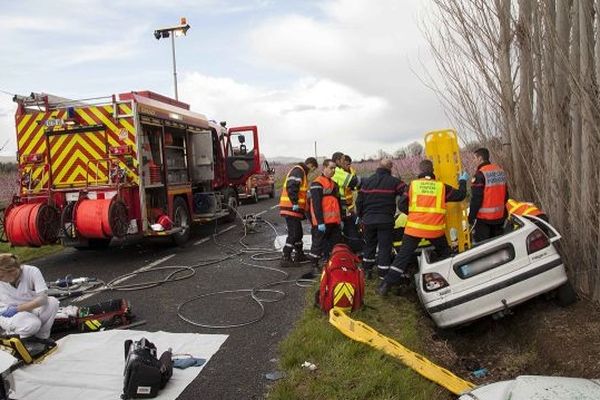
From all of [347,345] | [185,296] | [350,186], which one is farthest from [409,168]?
[347,345]

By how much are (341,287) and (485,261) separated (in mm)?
1431

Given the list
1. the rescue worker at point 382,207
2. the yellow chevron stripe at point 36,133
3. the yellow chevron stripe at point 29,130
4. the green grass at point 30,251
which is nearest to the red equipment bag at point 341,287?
the rescue worker at point 382,207

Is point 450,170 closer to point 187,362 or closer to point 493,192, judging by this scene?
point 493,192

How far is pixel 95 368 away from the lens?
14.8ft

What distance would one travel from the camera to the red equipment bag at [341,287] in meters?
5.51

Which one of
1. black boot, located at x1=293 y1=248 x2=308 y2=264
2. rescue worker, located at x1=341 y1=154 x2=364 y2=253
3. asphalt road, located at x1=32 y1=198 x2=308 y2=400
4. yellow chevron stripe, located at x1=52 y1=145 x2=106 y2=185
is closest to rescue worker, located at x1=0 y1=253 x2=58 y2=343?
asphalt road, located at x1=32 y1=198 x2=308 y2=400

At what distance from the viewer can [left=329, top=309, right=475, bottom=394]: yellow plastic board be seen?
4148 mm

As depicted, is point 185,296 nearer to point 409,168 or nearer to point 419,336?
point 419,336

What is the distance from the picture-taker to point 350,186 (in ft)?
27.3

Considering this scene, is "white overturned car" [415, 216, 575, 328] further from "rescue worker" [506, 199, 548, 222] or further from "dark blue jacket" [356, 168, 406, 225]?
"dark blue jacket" [356, 168, 406, 225]

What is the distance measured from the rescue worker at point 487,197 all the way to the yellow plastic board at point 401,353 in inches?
118

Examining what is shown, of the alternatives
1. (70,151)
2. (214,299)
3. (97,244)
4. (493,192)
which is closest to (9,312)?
(214,299)

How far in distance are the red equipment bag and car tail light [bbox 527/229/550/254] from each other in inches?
67.4

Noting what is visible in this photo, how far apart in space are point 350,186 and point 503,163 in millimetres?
2310
